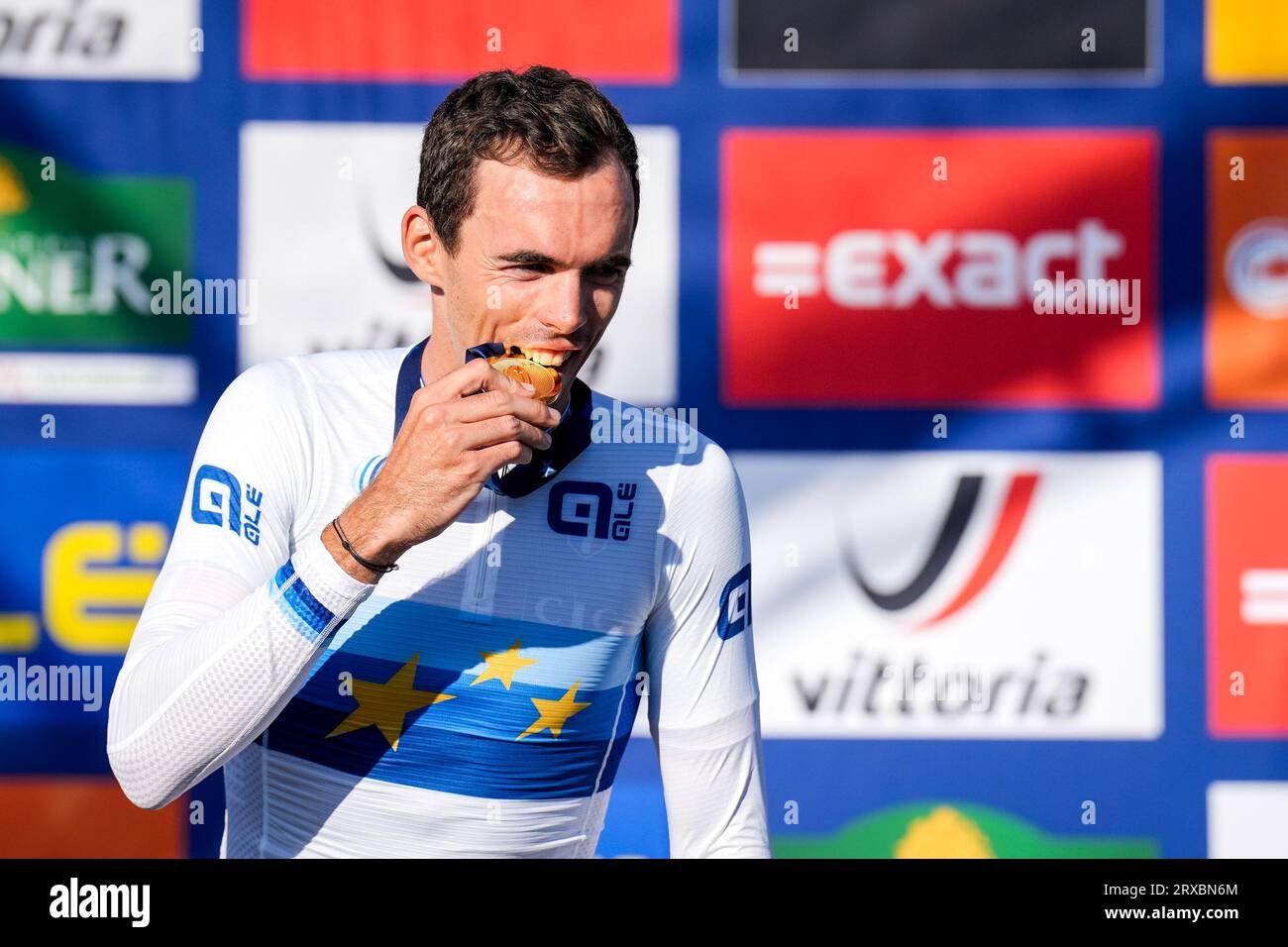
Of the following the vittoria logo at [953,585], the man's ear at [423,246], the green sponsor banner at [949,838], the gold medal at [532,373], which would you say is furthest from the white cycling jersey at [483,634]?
the green sponsor banner at [949,838]

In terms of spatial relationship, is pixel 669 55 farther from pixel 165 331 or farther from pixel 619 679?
pixel 619 679

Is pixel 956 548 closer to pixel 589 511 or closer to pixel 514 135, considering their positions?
pixel 589 511

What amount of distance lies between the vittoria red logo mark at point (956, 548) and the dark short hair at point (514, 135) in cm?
176

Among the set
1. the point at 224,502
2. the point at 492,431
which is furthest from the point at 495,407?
the point at 224,502

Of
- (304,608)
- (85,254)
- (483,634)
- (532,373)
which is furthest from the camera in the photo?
(85,254)

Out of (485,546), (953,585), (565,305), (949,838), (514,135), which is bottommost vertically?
(949,838)

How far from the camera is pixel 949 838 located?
304cm

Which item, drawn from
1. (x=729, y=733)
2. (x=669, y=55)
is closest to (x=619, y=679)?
(x=729, y=733)

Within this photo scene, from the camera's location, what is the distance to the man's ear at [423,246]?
58.9 inches

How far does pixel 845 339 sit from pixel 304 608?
2.07 metres

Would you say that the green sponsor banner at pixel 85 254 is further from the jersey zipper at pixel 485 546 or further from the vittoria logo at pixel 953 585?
the jersey zipper at pixel 485 546

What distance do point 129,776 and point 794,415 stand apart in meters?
2.03

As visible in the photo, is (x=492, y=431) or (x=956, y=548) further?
(x=956, y=548)

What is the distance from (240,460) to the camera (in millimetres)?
1381
